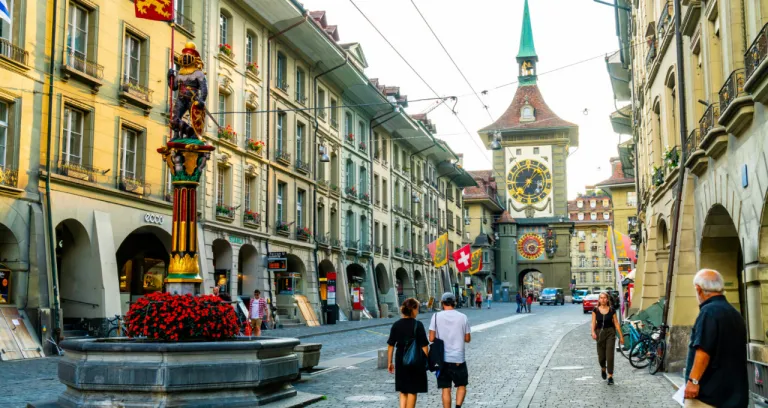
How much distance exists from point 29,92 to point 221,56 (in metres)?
Answer: 10.3

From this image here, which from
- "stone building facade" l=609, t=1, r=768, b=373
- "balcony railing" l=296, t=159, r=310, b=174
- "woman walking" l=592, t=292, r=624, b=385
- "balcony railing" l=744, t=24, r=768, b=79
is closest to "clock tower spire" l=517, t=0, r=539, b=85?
"balcony railing" l=296, t=159, r=310, b=174

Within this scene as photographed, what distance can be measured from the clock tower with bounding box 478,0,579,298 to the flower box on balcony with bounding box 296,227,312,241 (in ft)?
187

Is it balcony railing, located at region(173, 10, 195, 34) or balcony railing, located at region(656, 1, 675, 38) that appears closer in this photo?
balcony railing, located at region(656, 1, 675, 38)

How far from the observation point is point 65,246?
23.4 metres

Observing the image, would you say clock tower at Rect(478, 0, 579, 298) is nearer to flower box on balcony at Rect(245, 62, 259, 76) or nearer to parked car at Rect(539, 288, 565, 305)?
parked car at Rect(539, 288, 565, 305)

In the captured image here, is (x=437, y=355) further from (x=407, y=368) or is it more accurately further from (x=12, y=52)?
(x=12, y=52)

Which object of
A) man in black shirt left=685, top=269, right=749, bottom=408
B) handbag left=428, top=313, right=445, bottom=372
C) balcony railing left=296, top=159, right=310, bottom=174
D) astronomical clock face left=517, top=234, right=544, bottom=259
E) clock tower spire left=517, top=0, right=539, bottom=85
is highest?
clock tower spire left=517, top=0, right=539, bottom=85

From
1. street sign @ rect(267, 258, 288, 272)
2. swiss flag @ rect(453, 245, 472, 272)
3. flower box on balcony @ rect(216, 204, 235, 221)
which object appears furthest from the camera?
swiss flag @ rect(453, 245, 472, 272)

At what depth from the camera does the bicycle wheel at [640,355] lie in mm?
16781

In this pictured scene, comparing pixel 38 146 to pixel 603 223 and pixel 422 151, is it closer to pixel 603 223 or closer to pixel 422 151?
pixel 422 151

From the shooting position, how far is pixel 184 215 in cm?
1255

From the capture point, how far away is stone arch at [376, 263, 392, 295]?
51.8 m

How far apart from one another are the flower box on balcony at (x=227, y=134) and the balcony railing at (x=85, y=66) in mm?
6812

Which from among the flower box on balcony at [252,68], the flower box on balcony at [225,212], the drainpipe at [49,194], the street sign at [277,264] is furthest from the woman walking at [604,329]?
the flower box on balcony at [252,68]
